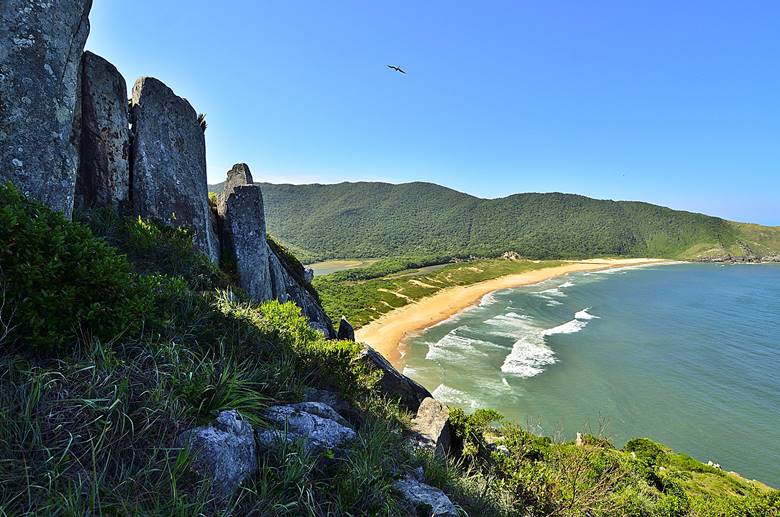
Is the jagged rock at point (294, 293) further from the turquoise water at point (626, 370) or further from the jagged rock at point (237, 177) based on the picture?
the turquoise water at point (626, 370)

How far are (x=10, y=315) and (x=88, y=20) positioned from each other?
8453 millimetres

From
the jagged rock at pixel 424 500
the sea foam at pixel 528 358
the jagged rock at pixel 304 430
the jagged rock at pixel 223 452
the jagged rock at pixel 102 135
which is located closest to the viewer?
the jagged rock at pixel 223 452

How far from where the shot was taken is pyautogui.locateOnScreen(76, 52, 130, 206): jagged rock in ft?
32.6

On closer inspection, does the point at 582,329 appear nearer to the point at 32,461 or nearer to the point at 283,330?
the point at 283,330

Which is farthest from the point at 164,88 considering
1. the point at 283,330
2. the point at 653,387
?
the point at 653,387

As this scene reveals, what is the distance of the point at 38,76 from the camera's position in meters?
7.00

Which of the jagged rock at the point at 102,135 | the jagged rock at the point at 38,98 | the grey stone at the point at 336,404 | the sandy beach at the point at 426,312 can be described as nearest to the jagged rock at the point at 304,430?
the grey stone at the point at 336,404

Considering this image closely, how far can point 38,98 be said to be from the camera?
6996mm

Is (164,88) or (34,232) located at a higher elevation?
(164,88)

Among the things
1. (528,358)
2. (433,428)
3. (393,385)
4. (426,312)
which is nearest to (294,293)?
(393,385)

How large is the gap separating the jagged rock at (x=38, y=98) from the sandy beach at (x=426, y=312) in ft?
123

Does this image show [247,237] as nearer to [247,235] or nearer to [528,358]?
[247,235]

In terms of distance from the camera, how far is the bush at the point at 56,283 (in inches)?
153

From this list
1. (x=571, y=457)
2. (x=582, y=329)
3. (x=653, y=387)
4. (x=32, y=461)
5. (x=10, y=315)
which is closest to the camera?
(x=32, y=461)
